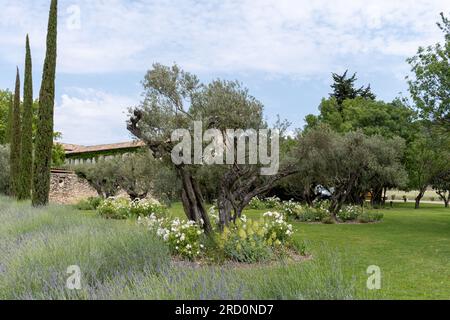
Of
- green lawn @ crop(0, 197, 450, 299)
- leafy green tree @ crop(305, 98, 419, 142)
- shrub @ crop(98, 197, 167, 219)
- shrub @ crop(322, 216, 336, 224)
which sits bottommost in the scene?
shrub @ crop(322, 216, 336, 224)

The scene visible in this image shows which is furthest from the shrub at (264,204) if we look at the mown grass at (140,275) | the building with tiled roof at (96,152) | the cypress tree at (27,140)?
the mown grass at (140,275)

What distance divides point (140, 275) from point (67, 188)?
102 ft

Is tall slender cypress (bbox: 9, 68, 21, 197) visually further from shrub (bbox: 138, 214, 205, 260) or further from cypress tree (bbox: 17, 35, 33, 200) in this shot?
shrub (bbox: 138, 214, 205, 260)

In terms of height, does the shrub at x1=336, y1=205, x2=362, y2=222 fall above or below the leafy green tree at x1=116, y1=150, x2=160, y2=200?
below

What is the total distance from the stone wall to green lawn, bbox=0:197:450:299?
77.3 feet

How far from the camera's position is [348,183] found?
1861 cm

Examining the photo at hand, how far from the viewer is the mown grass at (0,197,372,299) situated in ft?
12.4

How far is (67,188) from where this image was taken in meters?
33.9

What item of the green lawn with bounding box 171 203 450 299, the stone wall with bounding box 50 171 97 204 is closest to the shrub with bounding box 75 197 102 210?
the stone wall with bounding box 50 171 97 204

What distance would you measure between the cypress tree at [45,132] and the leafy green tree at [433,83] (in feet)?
48.0

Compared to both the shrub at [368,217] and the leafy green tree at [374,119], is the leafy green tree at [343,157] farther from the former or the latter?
the leafy green tree at [374,119]
